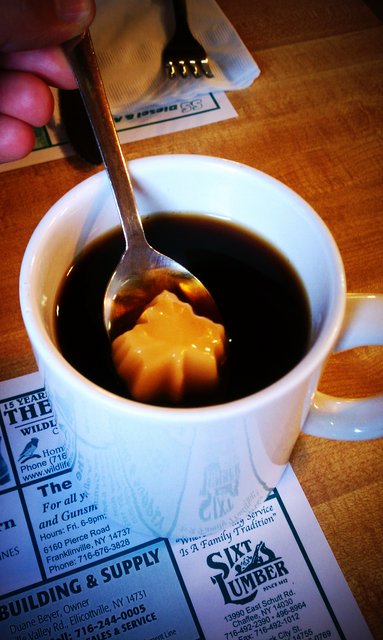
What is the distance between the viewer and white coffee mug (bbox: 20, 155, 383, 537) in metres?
0.40

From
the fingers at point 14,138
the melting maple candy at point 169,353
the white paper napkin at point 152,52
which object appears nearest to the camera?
the melting maple candy at point 169,353

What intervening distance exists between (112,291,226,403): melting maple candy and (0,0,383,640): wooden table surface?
0.18 metres

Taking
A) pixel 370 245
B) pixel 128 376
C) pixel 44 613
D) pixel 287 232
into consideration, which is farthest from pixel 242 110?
pixel 44 613

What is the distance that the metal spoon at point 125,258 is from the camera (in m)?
0.52

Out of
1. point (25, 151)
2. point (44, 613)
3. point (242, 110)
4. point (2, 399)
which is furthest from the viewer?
point (242, 110)

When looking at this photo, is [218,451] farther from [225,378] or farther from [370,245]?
[370,245]

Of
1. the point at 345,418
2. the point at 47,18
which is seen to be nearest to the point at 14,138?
the point at 47,18

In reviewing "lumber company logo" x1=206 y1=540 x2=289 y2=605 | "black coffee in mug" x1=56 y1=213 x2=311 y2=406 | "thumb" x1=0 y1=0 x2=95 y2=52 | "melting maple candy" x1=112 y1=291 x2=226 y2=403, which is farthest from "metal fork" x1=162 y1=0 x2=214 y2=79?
"lumber company logo" x1=206 y1=540 x2=289 y2=605

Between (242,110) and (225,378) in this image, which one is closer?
(225,378)

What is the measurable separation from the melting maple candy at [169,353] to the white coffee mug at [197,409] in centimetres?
7

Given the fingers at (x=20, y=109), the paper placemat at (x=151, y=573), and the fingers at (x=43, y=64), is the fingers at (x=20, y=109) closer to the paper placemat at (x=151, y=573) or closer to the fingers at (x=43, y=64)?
the fingers at (x=43, y=64)

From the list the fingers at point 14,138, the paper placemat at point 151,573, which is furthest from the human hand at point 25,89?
the paper placemat at point 151,573

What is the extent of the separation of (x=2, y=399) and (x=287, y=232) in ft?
1.13

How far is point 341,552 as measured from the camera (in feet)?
1.88
